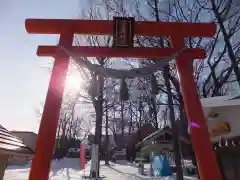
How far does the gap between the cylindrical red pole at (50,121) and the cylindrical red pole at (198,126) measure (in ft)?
9.92

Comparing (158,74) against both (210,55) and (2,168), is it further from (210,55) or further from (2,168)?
(2,168)

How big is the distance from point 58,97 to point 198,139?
339 centimetres

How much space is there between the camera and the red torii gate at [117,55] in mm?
4465

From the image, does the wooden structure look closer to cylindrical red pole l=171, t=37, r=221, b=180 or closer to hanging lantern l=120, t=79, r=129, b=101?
hanging lantern l=120, t=79, r=129, b=101

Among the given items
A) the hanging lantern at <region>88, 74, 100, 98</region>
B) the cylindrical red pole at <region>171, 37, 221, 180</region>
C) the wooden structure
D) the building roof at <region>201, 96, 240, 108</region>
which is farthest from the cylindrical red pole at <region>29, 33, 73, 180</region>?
the wooden structure

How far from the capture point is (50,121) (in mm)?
4555

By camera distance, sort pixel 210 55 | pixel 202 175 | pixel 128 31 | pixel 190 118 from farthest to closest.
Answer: pixel 210 55
pixel 128 31
pixel 190 118
pixel 202 175

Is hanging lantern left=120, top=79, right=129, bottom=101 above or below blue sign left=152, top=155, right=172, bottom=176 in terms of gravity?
above

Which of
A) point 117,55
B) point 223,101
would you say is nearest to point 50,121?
point 117,55

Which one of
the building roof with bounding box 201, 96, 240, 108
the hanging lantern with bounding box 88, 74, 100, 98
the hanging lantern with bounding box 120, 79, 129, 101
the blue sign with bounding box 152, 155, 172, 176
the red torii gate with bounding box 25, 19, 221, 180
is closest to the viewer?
the red torii gate with bounding box 25, 19, 221, 180

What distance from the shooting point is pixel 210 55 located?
14656 mm

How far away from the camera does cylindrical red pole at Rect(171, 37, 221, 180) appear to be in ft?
14.1

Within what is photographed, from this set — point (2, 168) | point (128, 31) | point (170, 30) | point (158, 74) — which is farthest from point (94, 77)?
point (158, 74)

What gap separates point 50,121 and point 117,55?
2434 mm
